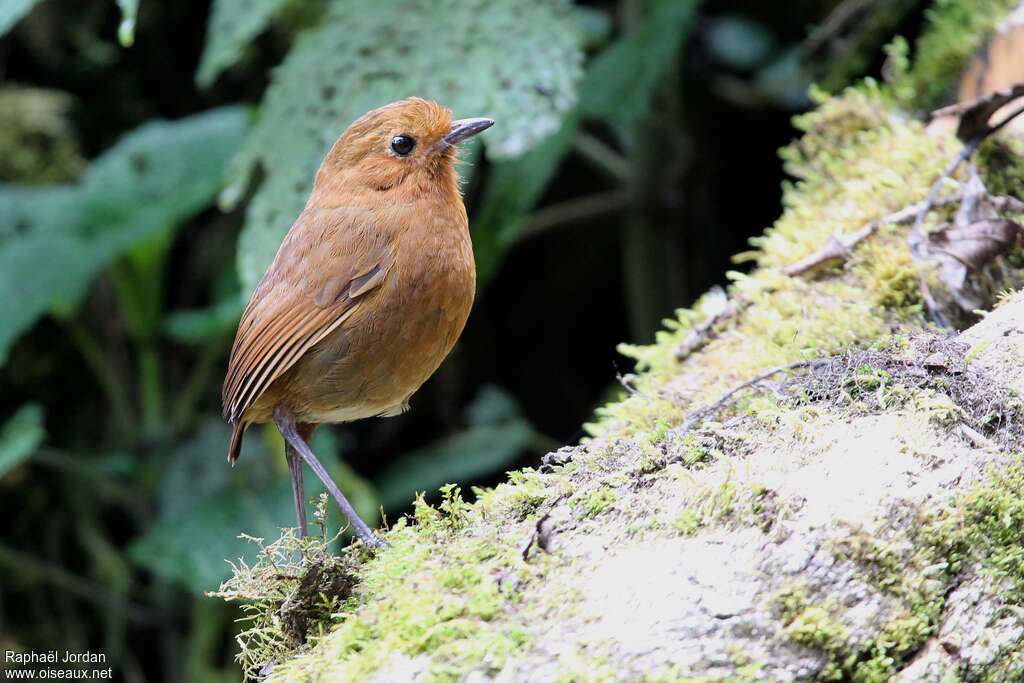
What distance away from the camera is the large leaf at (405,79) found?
10.7 feet

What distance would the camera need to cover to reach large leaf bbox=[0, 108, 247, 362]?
387cm

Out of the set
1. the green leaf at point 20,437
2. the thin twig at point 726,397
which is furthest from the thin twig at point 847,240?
the green leaf at point 20,437

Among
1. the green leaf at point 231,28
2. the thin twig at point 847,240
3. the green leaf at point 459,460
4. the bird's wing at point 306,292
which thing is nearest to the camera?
the bird's wing at point 306,292

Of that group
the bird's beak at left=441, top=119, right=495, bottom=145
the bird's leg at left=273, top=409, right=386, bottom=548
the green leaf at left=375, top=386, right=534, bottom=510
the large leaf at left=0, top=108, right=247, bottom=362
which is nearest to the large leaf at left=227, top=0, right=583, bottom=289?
the bird's beak at left=441, top=119, right=495, bottom=145

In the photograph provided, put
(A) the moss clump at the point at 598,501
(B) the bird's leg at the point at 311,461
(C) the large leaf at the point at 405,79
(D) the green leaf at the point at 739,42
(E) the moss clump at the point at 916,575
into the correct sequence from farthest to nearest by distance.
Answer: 1. (D) the green leaf at the point at 739,42
2. (C) the large leaf at the point at 405,79
3. (B) the bird's leg at the point at 311,461
4. (A) the moss clump at the point at 598,501
5. (E) the moss clump at the point at 916,575

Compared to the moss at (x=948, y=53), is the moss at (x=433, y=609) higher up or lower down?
lower down

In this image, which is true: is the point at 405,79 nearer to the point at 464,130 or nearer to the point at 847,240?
the point at 464,130

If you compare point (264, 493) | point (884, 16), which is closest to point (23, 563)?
point (264, 493)

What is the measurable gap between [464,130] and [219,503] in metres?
1.99

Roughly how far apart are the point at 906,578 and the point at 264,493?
3.05 meters

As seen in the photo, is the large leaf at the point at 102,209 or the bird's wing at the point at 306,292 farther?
the large leaf at the point at 102,209

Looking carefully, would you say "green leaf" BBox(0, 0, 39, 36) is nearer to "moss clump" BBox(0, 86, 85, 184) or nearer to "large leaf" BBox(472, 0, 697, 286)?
"large leaf" BBox(472, 0, 697, 286)

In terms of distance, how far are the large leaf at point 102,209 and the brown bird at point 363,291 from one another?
145cm

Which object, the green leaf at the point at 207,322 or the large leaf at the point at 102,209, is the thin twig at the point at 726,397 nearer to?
the green leaf at the point at 207,322
